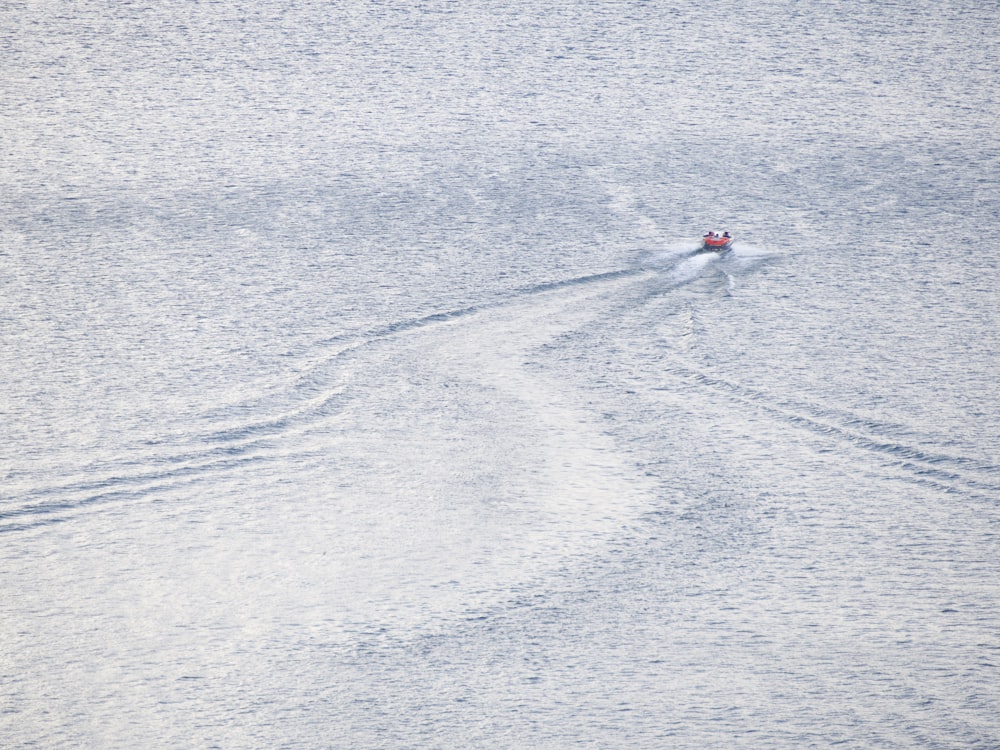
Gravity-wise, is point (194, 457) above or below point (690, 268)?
→ below

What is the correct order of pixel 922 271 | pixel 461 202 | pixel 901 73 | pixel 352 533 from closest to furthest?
1. pixel 352 533
2. pixel 922 271
3. pixel 461 202
4. pixel 901 73

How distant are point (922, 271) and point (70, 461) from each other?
9.94 ft

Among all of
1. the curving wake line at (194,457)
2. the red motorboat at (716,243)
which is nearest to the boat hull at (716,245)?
the red motorboat at (716,243)

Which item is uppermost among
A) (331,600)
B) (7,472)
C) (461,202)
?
(461,202)

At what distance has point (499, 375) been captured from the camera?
3.94 meters

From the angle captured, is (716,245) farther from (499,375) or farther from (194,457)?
(194,457)

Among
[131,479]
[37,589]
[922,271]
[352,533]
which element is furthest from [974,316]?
[37,589]

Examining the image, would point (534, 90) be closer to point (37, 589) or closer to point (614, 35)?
point (614, 35)

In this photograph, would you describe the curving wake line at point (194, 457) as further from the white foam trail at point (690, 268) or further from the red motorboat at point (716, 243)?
the red motorboat at point (716, 243)

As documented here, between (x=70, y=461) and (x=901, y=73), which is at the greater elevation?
(x=901, y=73)

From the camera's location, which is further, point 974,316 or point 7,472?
point 974,316

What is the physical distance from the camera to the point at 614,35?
6.00 meters

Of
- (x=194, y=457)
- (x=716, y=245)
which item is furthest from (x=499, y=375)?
(x=716, y=245)

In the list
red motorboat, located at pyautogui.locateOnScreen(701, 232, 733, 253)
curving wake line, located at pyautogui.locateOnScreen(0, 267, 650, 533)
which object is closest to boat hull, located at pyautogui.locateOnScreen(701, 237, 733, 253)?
red motorboat, located at pyautogui.locateOnScreen(701, 232, 733, 253)
